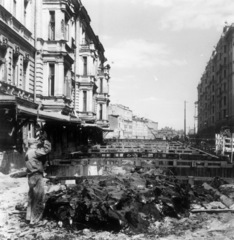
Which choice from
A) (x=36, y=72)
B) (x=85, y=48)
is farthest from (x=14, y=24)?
(x=85, y=48)

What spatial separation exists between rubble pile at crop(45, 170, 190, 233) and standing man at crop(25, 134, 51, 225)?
324 mm

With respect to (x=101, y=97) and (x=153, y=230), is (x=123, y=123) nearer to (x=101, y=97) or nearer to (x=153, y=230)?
(x=101, y=97)

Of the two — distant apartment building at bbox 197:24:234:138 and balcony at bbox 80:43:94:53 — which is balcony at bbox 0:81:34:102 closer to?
balcony at bbox 80:43:94:53

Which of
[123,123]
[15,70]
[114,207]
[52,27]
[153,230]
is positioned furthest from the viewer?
[123,123]

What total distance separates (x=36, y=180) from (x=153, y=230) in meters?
2.60

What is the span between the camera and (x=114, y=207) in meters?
6.48

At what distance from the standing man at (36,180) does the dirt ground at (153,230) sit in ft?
0.77

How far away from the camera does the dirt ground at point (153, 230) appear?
5.92 metres

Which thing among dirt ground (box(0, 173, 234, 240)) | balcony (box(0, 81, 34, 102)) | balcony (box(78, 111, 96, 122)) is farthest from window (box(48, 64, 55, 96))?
dirt ground (box(0, 173, 234, 240))

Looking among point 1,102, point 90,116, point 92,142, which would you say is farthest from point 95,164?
point 92,142

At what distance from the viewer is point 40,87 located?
1994cm

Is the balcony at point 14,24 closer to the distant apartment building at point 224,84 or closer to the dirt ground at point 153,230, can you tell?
the dirt ground at point 153,230

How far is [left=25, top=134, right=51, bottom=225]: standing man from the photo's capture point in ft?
21.4

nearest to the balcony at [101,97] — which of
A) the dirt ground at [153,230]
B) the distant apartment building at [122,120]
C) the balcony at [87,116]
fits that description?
the balcony at [87,116]
